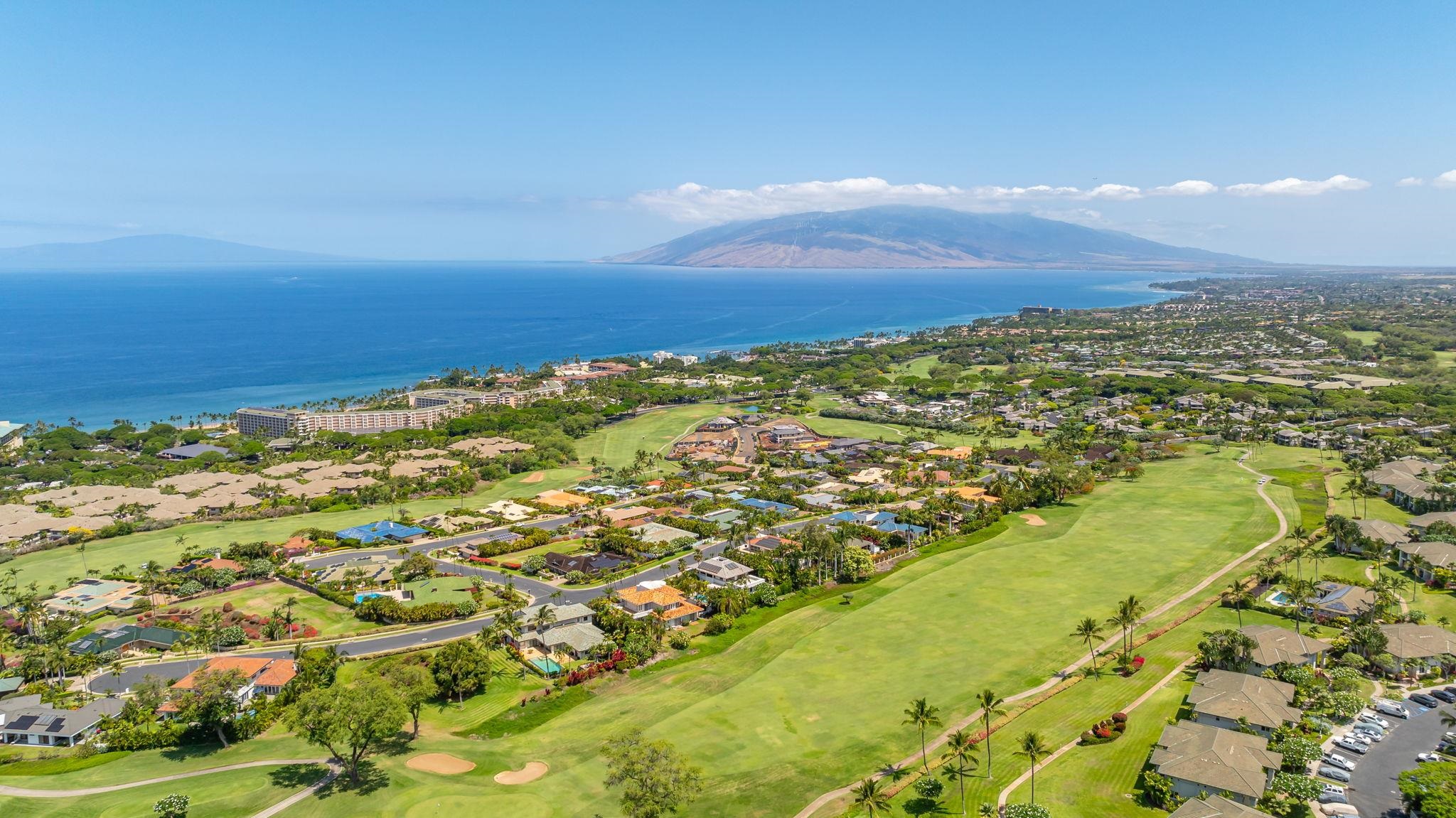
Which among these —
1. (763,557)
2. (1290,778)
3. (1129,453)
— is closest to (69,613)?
(763,557)

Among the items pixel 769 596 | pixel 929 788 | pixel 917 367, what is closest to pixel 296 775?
pixel 929 788

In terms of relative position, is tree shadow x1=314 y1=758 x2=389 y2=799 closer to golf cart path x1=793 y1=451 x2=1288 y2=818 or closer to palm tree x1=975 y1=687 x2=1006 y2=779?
golf cart path x1=793 y1=451 x2=1288 y2=818

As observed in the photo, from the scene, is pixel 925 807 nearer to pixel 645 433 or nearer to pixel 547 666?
pixel 547 666

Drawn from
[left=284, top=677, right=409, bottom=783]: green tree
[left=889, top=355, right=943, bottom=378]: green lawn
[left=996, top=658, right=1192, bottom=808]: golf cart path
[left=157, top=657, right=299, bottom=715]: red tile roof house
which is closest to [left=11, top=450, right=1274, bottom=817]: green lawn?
[left=996, top=658, right=1192, bottom=808]: golf cart path

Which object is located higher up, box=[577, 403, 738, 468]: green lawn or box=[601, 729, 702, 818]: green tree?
box=[601, 729, 702, 818]: green tree

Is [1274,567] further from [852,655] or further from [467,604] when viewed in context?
[467,604]

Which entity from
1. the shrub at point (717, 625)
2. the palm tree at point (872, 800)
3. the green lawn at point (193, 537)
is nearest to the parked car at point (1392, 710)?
the palm tree at point (872, 800)
